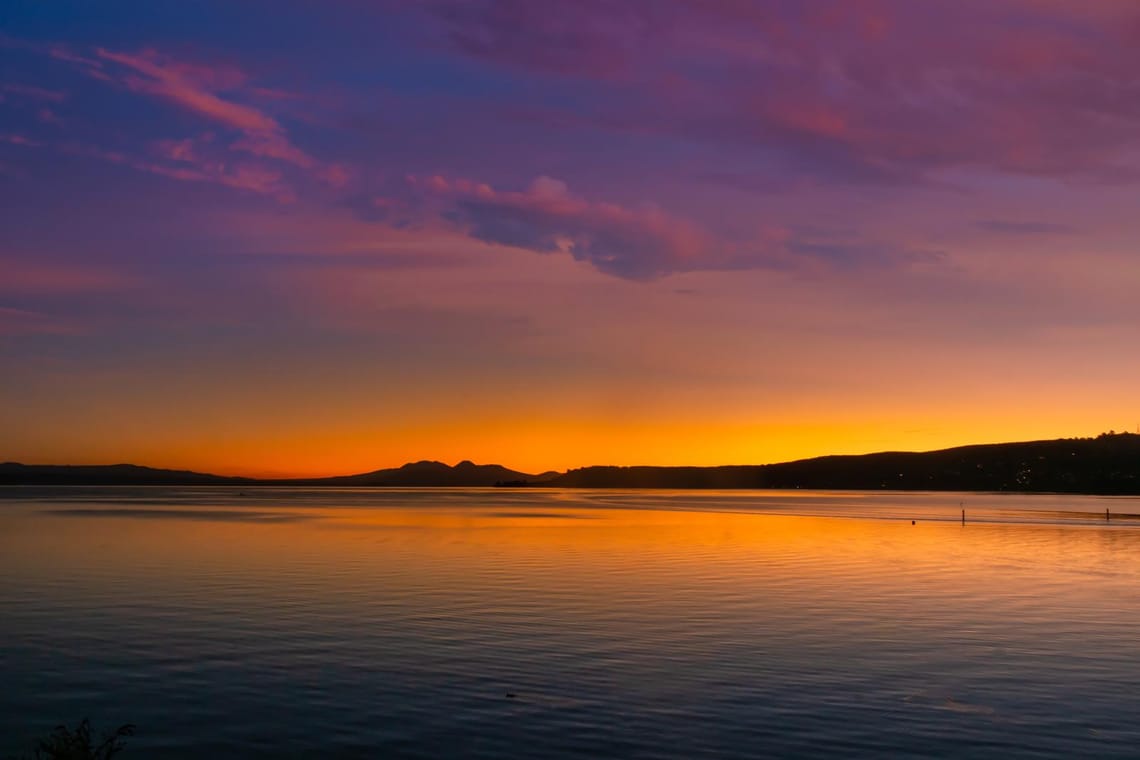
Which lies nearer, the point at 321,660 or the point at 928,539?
the point at 321,660

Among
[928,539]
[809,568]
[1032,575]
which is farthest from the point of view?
[928,539]

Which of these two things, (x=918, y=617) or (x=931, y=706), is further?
(x=918, y=617)

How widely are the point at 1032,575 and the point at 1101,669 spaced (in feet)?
101

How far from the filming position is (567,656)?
95.3ft

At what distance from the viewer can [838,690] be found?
977 inches

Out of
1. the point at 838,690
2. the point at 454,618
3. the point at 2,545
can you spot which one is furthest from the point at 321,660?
the point at 2,545

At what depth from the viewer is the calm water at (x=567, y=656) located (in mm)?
20578

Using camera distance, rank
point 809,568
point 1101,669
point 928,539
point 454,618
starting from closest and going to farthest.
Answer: point 1101,669, point 454,618, point 809,568, point 928,539

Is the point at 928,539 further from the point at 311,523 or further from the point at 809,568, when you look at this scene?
the point at 311,523

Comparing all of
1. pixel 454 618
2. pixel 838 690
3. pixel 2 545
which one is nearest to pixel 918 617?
pixel 838 690

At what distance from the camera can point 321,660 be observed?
28.3 meters

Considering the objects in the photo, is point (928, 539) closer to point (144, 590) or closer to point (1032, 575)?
point (1032, 575)

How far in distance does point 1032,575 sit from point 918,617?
22.5 meters

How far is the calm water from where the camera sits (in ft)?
67.5
